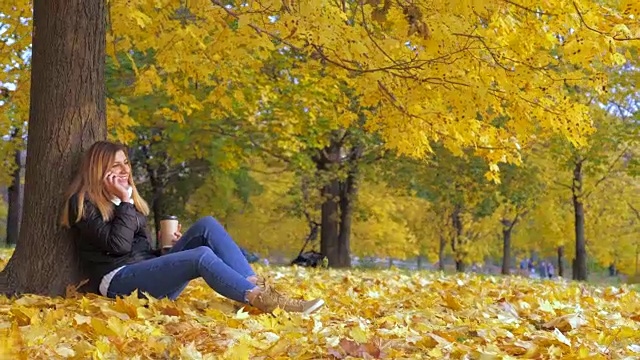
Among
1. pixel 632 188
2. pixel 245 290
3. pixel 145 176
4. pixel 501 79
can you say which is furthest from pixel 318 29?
pixel 632 188

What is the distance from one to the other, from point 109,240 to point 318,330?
1521 millimetres

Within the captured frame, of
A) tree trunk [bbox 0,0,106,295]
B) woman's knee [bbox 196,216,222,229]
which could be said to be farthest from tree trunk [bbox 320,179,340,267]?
woman's knee [bbox 196,216,222,229]

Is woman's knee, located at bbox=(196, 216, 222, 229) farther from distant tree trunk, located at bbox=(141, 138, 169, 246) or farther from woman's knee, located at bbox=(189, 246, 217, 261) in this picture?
distant tree trunk, located at bbox=(141, 138, 169, 246)

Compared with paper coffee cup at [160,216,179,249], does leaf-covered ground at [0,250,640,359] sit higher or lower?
lower

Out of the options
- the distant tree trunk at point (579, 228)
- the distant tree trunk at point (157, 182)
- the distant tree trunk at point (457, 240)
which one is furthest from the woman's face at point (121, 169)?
the distant tree trunk at point (457, 240)

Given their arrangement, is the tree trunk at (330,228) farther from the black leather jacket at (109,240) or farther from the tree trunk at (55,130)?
the black leather jacket at (109,240)

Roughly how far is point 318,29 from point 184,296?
81.8 inches

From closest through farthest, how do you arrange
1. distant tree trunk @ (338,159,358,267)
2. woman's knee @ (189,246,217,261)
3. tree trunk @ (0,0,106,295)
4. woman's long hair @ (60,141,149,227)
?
woman's knee @ (189,246,217,261), woman's long hair @ (60,141,149,227), tree trunk @ (0,0,106,295), distant tree trunk @ (338,159,358,267)

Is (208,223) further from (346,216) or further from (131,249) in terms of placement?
(346,216)

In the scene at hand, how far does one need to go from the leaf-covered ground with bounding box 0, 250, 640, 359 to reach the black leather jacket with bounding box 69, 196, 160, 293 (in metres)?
0.24

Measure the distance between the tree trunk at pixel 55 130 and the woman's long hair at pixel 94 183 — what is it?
0.24m

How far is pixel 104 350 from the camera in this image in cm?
283

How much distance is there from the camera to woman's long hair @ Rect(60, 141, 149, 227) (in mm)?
4492

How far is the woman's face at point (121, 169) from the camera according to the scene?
4598 mm
